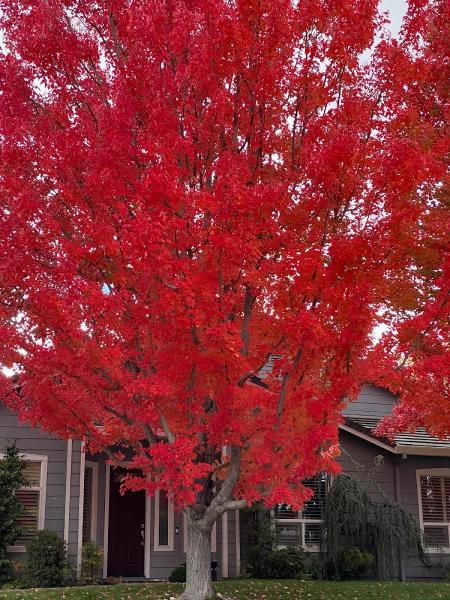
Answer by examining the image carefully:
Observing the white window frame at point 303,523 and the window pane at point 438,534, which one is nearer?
the white window frame at point 303,523

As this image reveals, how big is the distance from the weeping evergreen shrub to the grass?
1018 mm

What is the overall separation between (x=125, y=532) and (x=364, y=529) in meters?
5.19

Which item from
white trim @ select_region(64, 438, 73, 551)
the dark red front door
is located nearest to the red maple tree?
white trim @ select_region(64, 438, 73, 551)

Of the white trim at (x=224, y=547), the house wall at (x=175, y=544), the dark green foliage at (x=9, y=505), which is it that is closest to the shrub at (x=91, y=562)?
the dark green foliage at (x=9, y=505)

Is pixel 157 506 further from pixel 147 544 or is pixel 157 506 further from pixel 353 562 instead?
pixel 353 562

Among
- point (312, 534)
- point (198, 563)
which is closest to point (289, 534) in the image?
point (312, 534)

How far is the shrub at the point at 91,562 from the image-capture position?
14180 mm

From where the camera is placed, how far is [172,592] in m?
12.1

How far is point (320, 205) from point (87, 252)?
9.60 ft

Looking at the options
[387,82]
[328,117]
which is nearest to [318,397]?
[328,117]

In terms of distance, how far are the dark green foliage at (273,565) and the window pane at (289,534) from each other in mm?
1049

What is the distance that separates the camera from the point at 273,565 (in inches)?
595

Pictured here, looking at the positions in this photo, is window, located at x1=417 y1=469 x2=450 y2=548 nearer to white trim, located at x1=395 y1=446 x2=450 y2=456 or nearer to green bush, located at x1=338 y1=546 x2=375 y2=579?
white trim, located at x1=395 y1=446 x2=450 y2=456

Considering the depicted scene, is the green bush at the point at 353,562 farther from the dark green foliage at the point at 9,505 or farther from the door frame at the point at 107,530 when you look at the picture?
the dark green foliage at the point at 9,505
